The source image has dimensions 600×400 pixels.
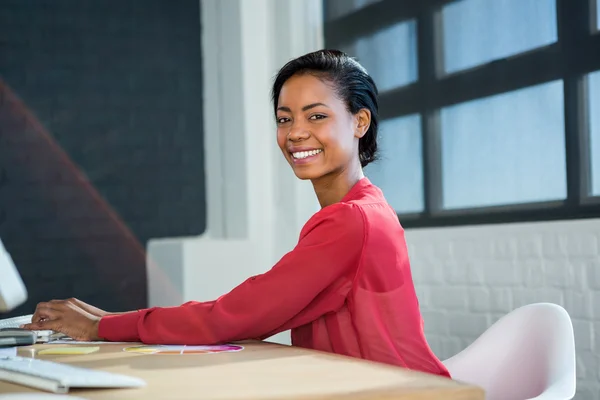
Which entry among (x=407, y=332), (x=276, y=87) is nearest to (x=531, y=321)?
(x=407, y=332)

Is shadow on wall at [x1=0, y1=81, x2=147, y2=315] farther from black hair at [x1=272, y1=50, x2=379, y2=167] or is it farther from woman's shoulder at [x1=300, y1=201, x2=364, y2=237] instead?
woman's shoulder at [x1=300, y1=201, x2=364, y2=237]

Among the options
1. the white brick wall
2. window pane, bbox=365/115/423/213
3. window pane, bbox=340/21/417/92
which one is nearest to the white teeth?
the white brick wall

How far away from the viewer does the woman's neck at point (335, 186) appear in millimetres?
1797

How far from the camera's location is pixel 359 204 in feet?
5.01

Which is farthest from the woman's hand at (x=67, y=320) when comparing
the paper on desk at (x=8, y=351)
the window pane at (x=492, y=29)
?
the window pane at (x=492, y=29)

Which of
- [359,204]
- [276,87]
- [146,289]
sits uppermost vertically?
[276,87]

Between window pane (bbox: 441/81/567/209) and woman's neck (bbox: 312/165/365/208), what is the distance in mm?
1340

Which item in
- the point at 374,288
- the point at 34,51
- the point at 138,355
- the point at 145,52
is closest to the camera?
the point at 138,355

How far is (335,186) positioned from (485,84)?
1.66m

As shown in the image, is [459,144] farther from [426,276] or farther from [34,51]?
[34,51]

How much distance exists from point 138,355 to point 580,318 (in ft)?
5.82

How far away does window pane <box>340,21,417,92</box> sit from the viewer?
371 cm

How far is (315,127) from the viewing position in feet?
5.81

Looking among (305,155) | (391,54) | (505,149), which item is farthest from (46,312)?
(391,54)
